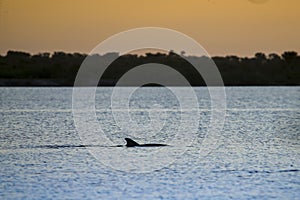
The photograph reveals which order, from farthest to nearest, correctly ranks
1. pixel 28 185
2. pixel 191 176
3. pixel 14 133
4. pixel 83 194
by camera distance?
pixel 14 133, pixel 191 176, pixel 28 185, pixel 83 194

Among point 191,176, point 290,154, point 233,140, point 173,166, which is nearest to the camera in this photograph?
point 191,176

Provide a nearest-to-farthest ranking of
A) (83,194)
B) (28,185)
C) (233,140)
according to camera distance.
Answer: (83,194) → (28,185) → (233,140)

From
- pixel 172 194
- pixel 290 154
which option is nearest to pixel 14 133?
pixel 290 154

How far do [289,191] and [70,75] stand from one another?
137 meters

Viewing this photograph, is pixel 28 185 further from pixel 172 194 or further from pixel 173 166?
pixel 173 166

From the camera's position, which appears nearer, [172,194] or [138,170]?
[172,194]

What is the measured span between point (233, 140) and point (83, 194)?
55.7 feet

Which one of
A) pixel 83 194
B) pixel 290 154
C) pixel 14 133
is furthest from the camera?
pixel 14 133

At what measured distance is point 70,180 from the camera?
2223cm

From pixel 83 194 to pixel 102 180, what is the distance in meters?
2.35

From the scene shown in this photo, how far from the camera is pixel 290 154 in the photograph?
29.2 m

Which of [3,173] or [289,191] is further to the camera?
[3,173]

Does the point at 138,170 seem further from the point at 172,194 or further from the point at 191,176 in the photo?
the point at 172,194

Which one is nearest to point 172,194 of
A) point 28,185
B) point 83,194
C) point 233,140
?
point 83,194
